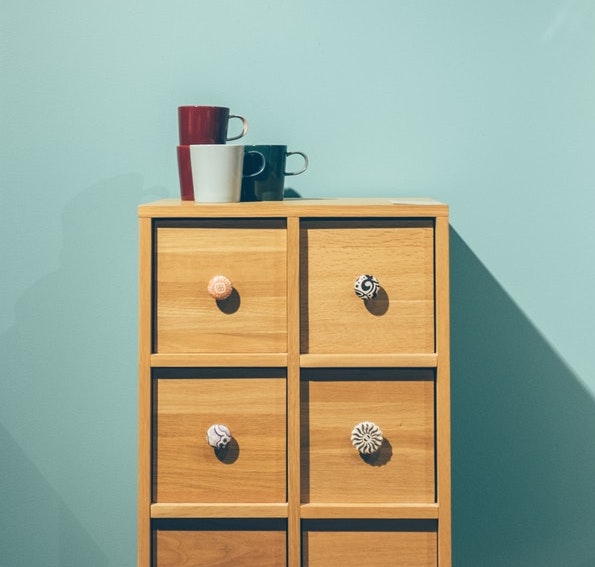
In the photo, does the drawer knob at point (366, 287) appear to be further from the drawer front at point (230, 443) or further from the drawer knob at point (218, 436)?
the drawer knob at point (218, 436)

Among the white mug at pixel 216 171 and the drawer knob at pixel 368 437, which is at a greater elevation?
the white mug at pixel 216 171

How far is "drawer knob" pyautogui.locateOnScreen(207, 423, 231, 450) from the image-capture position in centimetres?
135

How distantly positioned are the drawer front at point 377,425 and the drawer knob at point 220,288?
0.17 metres

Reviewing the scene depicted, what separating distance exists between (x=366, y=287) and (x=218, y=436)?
31 cm

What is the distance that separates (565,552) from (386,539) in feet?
1.84

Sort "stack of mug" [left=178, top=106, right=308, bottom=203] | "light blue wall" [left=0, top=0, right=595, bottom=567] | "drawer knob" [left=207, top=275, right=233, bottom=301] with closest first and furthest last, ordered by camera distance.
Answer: "drawer knob" [left=207, top=275, right=233, bottom=301] < "stack of mug" [left=178, top=106, right=308, bottom=203] < "light blue wall" [left=0, top=0, right=595, bottom=567]

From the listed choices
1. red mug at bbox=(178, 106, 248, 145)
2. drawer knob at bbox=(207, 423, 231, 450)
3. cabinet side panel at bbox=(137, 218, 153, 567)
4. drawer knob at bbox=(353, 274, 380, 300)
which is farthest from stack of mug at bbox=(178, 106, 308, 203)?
drawer knob at bbox=(207, 423, 231, 450)

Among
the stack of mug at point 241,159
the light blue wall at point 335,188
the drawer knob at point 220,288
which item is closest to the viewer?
the drawer knob at point 220,288

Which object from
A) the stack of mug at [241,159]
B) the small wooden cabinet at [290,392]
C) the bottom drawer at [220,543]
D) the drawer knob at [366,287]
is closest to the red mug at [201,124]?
the stack of mug at [241,159]

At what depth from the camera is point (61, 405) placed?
5.84ft

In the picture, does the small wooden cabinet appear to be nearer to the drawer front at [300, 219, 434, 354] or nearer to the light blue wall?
the drawer front at [300, 219, 434, 354]

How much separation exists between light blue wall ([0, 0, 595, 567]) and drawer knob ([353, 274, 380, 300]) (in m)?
0.42

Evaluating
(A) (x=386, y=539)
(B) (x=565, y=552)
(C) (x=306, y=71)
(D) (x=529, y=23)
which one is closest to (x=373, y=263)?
(A) (x=386, y=539)

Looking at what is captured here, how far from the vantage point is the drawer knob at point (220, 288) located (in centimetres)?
134
